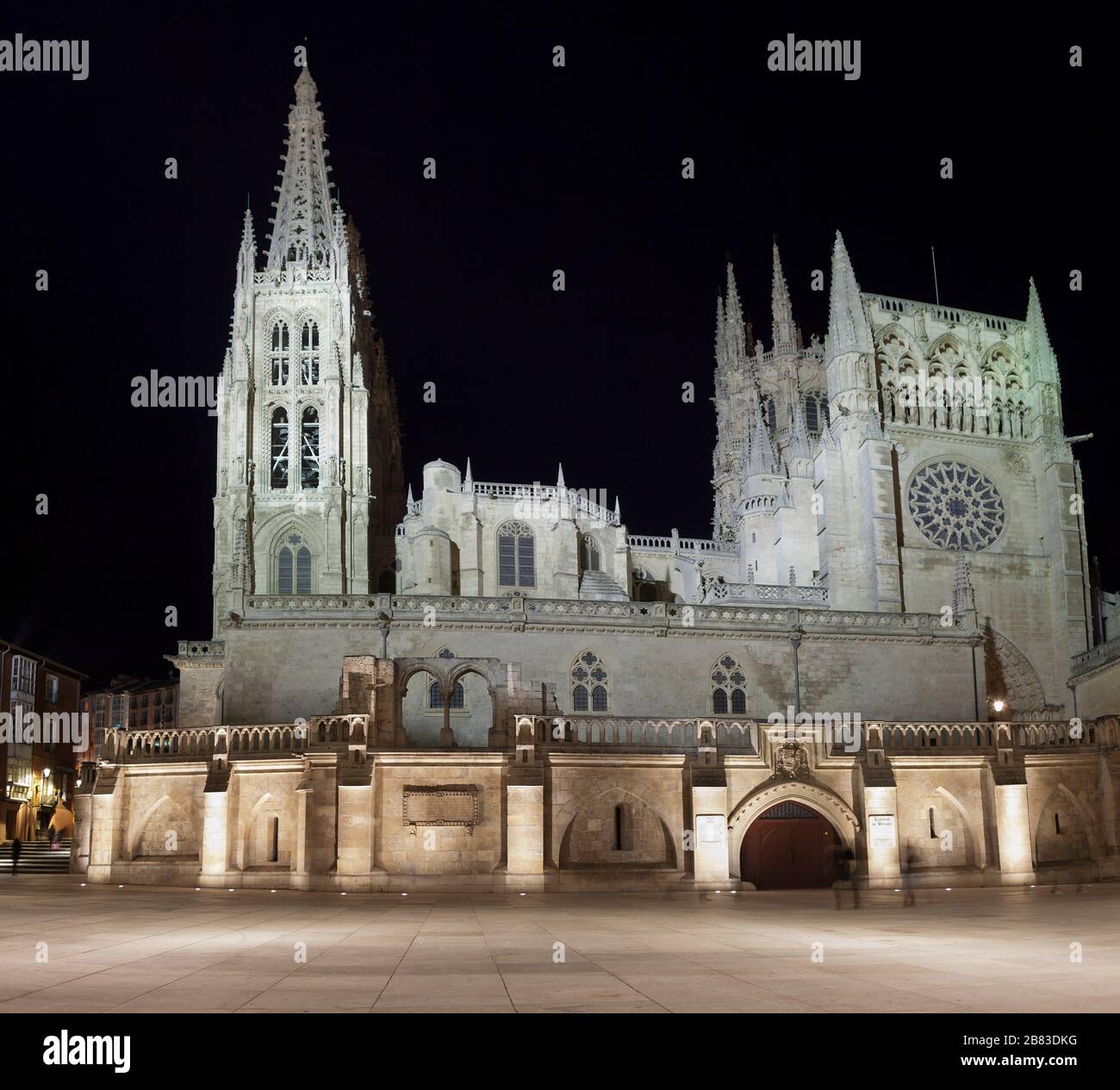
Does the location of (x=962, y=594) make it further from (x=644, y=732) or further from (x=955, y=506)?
(x=644, y=732)

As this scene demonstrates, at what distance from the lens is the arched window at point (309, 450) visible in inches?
2842

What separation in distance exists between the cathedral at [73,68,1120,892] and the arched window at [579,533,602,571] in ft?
0.84

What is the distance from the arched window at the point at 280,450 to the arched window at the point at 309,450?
987 mm

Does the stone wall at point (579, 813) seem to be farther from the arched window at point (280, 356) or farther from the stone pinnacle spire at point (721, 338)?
the stone pinnacle spire at point (721, 338)

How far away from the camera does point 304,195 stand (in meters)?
80.8

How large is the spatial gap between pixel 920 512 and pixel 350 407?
3267 centimetres

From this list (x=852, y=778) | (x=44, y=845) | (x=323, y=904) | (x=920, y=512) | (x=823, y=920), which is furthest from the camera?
(x=920, y=512)

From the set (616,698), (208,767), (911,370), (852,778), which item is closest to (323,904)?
(208,767)

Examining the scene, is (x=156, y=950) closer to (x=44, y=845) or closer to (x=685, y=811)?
(x=685, y=811)

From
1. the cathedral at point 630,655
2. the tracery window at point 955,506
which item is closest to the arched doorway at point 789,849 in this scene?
the cathedral at point 630,655

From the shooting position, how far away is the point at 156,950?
15938 millimetres

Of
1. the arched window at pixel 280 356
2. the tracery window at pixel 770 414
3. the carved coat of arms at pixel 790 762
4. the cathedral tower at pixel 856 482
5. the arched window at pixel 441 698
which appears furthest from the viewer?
the tracery window at pixel 770 414

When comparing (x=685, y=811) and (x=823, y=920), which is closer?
(x=823, y=920)

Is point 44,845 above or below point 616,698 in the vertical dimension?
below
